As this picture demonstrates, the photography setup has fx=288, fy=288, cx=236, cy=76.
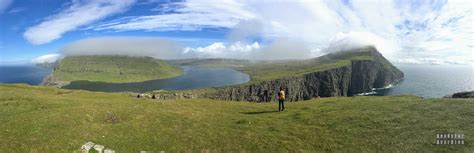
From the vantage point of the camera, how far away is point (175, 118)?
114 feet

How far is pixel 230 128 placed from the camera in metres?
31.6

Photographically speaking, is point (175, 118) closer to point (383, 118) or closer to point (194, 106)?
point (194, 106)

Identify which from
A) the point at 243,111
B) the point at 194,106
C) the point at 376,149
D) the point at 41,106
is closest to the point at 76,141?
the point at 41,106

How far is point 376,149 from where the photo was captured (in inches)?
979

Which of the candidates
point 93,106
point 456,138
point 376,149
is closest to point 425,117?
point 456,138

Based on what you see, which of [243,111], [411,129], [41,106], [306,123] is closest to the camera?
[411,129]

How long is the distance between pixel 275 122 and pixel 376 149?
12.1 metres

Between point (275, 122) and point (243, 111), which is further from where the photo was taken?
point (243, 111)

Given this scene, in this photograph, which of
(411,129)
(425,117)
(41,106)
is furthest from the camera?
(41,106)

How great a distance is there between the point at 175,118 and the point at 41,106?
17924mm

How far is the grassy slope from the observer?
84.2ft

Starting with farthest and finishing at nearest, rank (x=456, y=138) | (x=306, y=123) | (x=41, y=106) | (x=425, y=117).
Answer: (x=41, y=106) → (x=306, y=123) → (x=425, y=117) → (x=456, y=138)

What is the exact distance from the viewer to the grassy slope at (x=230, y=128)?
25656 mm

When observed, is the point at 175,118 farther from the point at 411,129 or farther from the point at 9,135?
the point at 411,129
